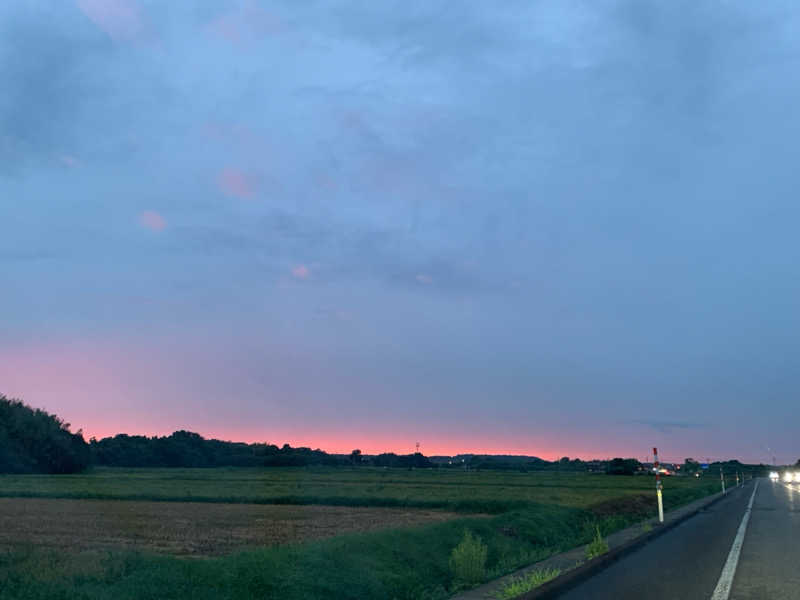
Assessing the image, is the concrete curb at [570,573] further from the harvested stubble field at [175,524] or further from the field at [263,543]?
the harvested stubble field at [175,524]

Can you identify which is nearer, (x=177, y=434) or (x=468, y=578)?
(x=468, y=578)

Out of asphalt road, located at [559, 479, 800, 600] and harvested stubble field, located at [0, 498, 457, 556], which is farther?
harvested stubble field, located at [0, 498, 457, 556]

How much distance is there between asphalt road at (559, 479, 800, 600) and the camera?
10.4 meters

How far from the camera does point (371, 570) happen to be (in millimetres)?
11953

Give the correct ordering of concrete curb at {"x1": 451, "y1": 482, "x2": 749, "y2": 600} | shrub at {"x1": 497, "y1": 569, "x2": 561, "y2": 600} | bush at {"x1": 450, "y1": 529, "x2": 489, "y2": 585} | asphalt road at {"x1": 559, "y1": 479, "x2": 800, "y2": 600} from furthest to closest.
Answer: bush at {"x1": 450, "y1": 529, "x2": 489, "y2": 585}, asphalt road at {"x1": 559, "y1": 479, "x2": 800, "y2": 600}, concrete curb at {"x1": 451, "y1": 482, "x2": 749, "y2": 600}, shrub at {"x1": 497, "y1": 569, "x2": 561, "y2": 600}

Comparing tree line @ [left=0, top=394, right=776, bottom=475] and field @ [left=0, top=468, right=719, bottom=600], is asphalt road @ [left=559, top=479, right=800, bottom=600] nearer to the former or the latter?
field @ [left=0, top=468, right=719, bottom=600]

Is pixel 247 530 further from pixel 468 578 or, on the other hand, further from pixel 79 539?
pixel 468 578

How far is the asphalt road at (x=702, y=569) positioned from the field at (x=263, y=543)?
6.61ft

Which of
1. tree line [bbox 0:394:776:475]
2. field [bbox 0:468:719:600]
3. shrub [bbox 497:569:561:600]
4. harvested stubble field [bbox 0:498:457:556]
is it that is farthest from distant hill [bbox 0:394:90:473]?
shrub [bbox 497:569:561:600]

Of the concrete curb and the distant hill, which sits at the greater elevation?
the distant hill

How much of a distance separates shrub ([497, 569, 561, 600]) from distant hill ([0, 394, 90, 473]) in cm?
9563

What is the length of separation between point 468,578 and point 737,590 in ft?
14.1

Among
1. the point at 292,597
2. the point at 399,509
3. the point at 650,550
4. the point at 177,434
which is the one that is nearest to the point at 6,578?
the point at 292,597

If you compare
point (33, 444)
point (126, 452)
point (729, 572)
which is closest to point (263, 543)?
point (729, 572)
